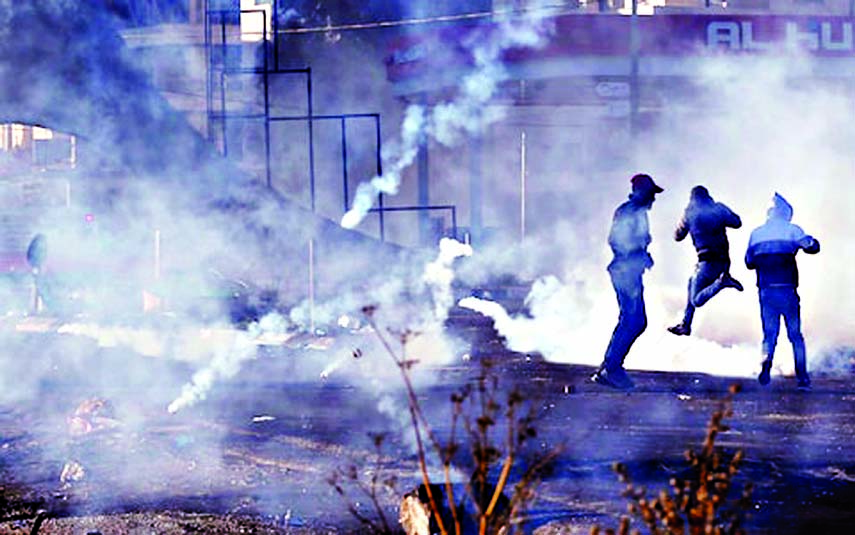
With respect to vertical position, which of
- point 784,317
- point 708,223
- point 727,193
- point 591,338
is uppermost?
point 727,193

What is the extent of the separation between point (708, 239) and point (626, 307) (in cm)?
107

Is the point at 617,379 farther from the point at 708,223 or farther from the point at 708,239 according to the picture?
the point at 708,223

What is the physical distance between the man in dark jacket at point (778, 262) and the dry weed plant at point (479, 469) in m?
2.45

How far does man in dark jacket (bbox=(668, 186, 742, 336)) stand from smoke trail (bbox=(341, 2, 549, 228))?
11.2 metres

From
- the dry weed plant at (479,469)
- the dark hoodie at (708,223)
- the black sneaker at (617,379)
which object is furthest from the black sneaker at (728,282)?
the dry weed plant at (479,469)

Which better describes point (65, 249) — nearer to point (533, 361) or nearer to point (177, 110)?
point (177, 110)

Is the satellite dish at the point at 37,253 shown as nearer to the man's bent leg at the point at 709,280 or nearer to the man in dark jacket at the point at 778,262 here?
the man's bent leg at the point at 709,280

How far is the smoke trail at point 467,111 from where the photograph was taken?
922 inches

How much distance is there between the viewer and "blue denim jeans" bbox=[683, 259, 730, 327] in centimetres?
1088

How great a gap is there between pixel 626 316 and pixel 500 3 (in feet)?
59.9

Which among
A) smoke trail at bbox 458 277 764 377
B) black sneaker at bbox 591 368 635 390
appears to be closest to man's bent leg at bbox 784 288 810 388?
smoke trail at bbox 458 277 764 377

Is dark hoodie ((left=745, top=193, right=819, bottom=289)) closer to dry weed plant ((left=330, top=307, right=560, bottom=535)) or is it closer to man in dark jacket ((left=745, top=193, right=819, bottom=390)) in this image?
man in dark jacket ((left=745, top=193, right=819, bottom=390))

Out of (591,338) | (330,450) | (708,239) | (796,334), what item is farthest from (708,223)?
(330,450)

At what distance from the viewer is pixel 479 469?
3100 millimetres
